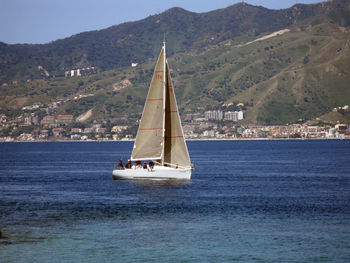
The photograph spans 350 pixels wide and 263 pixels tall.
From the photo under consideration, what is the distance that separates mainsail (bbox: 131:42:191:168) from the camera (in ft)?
246

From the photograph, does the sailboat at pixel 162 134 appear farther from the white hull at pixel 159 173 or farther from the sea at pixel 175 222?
the sea at pixel 175 222

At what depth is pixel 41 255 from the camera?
125 ft

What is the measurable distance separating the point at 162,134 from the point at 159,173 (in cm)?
474

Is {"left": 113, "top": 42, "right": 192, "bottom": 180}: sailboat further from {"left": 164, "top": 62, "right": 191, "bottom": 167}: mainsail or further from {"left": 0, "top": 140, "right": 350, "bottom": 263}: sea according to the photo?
{"left": 0, "top": 140, "right": 350, "bottom": 263}: sea

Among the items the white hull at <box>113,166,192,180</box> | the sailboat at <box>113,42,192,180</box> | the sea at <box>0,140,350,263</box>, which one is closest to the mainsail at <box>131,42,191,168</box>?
the sailboat at <box>113,42,192,180</box>

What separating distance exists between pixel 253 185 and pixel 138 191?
17.5 meters

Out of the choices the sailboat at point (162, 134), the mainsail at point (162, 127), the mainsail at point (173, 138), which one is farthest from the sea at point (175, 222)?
the mainsail at point (162, 127)

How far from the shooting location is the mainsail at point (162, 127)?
246ft

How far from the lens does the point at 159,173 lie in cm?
7431

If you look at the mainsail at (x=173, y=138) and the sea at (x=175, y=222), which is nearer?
the sea at (x=175, y=222)

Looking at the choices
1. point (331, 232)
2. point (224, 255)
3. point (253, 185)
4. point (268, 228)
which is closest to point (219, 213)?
point (268, 228)

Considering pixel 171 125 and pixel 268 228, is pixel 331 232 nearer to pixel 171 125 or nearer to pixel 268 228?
pixel 268 228

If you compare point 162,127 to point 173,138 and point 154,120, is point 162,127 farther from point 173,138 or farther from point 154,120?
point 173,138

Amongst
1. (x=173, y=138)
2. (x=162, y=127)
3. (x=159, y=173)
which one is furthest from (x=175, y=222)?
(x=162, y=127)
